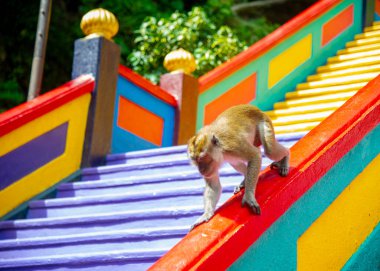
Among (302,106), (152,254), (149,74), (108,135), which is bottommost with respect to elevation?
(152,254)

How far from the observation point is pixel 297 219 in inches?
109

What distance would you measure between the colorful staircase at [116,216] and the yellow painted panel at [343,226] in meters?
0.82

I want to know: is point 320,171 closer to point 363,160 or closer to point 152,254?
point 363,160

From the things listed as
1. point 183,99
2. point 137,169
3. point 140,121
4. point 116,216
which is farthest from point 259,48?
point 116,216

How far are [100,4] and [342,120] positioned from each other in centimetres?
861

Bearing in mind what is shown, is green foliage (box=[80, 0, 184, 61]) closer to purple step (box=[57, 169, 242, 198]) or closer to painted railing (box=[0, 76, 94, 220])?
painted railing (box=[0, 76, 94, 220])

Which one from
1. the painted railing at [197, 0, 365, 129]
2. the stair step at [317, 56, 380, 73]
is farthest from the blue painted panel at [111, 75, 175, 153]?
the stair step at [317, 56, 380, 73]

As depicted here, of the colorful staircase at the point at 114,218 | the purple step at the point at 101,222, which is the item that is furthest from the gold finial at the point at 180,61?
the purple step at the point at 101,222

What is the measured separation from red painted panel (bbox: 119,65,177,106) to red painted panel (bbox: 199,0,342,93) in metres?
0.40

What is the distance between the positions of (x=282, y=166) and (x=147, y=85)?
306 cm

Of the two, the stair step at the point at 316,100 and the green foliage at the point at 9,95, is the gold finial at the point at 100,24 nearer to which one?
the stair step at the point at 316,100

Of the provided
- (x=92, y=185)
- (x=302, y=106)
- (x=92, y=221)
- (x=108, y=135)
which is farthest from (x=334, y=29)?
(x=92, y=221)

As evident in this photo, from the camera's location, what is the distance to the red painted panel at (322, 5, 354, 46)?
23.9 ft

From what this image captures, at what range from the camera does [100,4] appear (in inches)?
440
